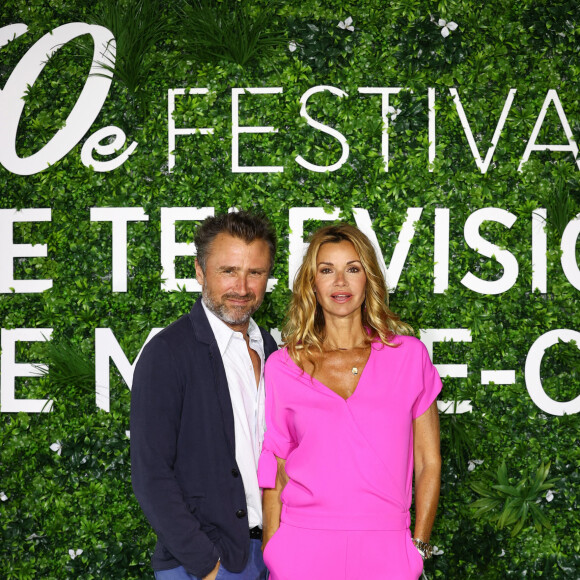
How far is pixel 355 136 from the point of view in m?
3.01

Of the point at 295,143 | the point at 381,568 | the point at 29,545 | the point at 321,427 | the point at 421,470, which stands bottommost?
the point at 29,545

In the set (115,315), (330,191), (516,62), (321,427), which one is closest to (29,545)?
(115,315)

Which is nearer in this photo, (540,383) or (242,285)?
(242,285)

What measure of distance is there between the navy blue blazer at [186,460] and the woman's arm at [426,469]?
22.9 inches

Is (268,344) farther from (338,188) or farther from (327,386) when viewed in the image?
(338,188)

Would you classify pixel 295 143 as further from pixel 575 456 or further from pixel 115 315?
pixel 575 456

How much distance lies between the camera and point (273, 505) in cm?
201

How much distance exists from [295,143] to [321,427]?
1.63 meters

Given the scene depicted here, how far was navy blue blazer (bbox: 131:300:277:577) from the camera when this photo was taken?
1810mm

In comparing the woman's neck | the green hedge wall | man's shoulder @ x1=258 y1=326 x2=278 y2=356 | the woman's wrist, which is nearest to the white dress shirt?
man's shoulder @ x1=258 y1=326 x2=278 y2=356

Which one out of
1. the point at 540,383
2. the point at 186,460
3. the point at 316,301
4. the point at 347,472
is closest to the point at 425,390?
the point at 347,472

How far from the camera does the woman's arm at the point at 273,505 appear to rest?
6.56ft

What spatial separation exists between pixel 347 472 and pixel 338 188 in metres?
1.58

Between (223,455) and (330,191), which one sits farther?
(330,191)
